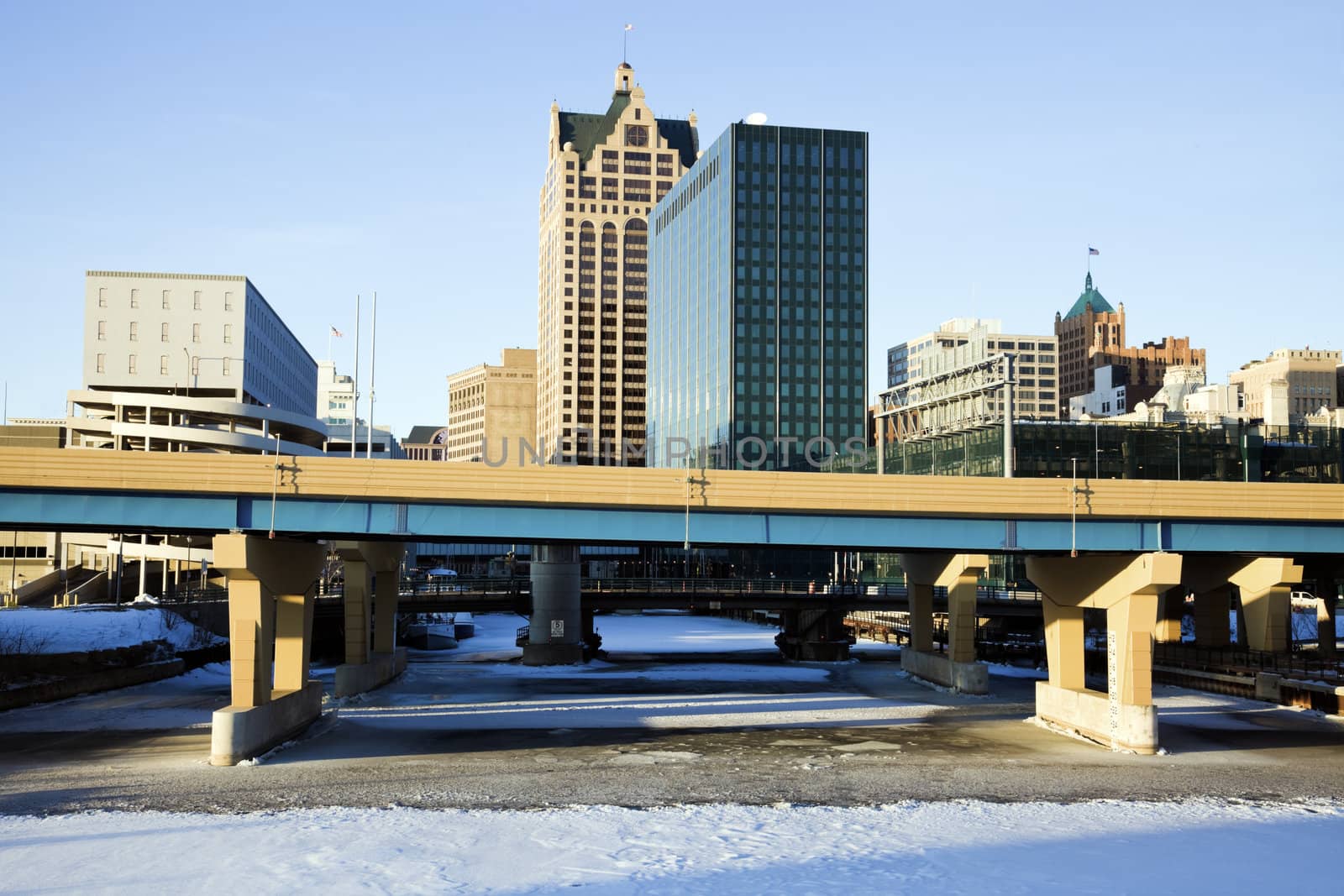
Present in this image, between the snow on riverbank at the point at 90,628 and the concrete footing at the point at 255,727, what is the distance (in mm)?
24393

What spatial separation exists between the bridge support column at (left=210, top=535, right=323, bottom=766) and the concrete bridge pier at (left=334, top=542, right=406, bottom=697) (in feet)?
42.5

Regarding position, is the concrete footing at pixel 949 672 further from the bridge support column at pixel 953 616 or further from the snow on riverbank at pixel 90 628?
the snow on riverbank at pixel 90 628

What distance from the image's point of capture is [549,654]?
9081cm

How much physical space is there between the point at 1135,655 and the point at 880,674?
37009 millimetres

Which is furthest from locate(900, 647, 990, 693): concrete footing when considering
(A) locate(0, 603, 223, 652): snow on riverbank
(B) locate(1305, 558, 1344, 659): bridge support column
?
(A) locate(0, 603, 223, 652): snow on riverbank

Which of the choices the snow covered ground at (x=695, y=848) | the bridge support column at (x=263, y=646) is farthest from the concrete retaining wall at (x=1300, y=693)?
the bridge support column at (x=263, y=646)

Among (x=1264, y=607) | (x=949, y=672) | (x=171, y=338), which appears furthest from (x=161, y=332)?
(x=1264, y=607)

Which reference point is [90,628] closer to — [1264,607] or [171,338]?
[171,338]

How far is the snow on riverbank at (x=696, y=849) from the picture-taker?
25.8m

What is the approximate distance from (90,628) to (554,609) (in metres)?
32.0

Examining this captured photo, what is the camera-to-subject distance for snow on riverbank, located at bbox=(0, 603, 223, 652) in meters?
66.2

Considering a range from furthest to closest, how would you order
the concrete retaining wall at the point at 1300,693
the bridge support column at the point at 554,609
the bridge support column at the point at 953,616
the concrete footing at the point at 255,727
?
the bridge support column at the point at 554,609 < the bridge support column at the point at 953,616 < the concrete retaining wall at the point at 1300,693 < the concrete footing at the point at 255,727

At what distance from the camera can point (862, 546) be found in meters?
50.1

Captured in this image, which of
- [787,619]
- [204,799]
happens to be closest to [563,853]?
[204,799]
